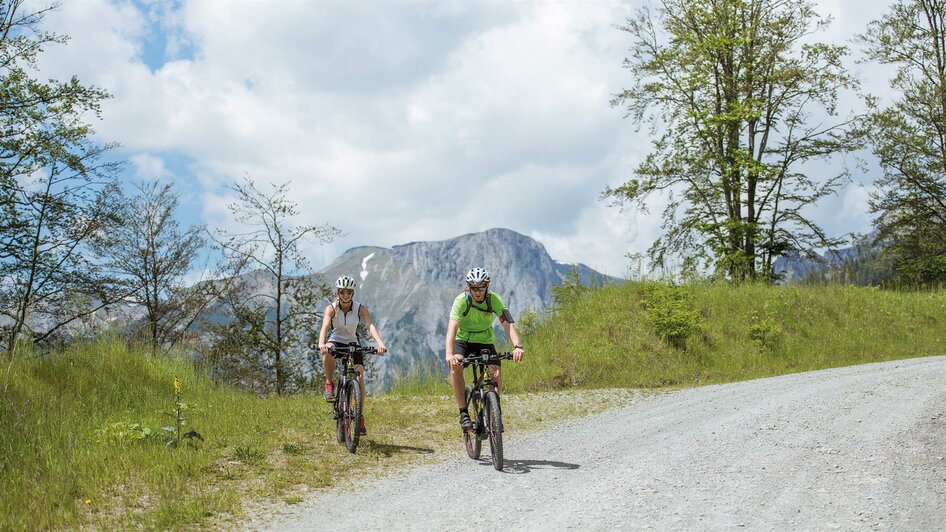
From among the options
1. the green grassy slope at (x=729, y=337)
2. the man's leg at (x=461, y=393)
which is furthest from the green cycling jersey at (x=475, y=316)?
the green grassy slope at (x=729, y=337)

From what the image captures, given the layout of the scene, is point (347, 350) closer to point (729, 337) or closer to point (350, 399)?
point (350, 399)

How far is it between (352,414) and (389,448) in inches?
33.0

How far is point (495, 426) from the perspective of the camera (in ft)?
26.8

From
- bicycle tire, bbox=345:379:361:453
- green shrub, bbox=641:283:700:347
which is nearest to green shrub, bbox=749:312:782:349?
green shrub, bbox=641:283:700:347

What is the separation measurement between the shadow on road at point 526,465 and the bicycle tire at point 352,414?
1.75 meters

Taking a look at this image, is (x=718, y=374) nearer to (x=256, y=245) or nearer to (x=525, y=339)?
(x=525, y=339)

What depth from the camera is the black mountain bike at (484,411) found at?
819cm

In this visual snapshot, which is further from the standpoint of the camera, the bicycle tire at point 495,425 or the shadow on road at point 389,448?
the shadow on road at point 389,448

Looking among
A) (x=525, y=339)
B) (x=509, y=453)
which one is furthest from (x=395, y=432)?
(x=525, y=339)

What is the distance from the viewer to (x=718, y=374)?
17.5m

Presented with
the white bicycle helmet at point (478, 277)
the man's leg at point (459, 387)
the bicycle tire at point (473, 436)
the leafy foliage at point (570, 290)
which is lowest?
the bicycle tire at point (473, 436)

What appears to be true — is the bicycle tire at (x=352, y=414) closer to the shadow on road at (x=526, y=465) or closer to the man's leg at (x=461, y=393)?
the man's leg at (x=461, y=393)

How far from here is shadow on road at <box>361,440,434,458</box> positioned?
9.68 metres

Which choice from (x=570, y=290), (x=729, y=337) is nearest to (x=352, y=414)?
(x=570, y=290)
